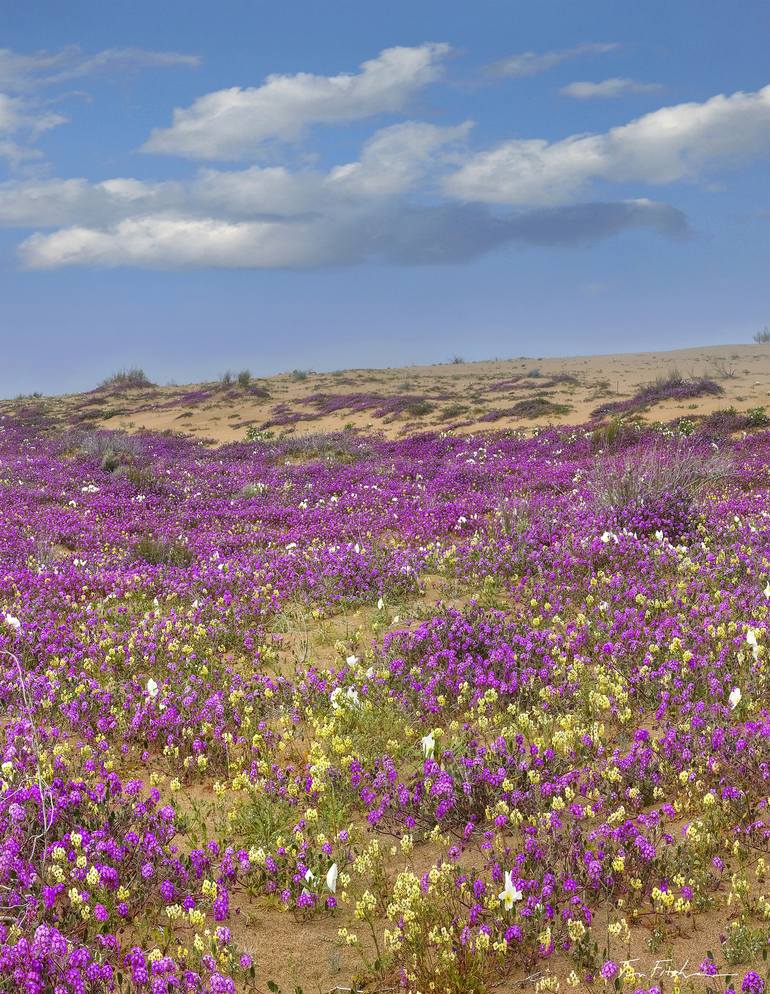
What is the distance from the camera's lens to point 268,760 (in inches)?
218

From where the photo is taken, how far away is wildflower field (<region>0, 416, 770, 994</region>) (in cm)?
365

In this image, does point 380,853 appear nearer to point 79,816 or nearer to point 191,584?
point 79,816

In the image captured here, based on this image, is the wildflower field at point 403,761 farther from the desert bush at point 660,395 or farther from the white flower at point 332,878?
the desert bush at point 660,395

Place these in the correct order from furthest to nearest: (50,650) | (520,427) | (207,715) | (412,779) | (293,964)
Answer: (520,427)
(50,650)
(207,715)
(412,779)
(293,964)

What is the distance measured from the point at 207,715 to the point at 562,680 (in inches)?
118

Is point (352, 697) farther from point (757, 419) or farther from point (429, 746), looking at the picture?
point (757, 419)

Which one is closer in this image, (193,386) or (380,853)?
(380,853)

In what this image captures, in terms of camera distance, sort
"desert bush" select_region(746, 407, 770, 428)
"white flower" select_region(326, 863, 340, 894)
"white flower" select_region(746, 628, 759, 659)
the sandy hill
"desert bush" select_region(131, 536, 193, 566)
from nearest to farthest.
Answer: "white flower" select_region(326, 863, 340, 894), "white flower" select_region(746, 628, 759, 659), "desert bush" select_region(131, 536, 193, 566), "desert bush" select_region(746, 407, 770, 428), the sandy hill

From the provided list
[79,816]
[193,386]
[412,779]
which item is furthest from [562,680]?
[193,386]

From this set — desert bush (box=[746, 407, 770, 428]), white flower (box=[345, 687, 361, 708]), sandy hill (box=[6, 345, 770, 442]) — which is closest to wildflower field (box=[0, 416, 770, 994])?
white flower (box=[345, 687, 361, 708])

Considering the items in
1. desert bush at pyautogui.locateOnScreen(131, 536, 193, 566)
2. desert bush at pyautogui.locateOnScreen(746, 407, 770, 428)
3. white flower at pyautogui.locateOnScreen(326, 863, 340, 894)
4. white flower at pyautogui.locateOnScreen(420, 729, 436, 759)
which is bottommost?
white flower at pyautogui.locateOnScreen(326, 863, 340, 894)

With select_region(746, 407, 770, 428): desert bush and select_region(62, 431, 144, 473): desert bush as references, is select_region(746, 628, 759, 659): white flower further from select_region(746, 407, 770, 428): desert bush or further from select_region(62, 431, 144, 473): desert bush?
select_region(62, 431, 144, 473): desert bush

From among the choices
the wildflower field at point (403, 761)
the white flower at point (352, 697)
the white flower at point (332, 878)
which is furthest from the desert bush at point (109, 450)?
the white flower at point (332, 878)

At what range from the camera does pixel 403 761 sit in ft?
18.2
